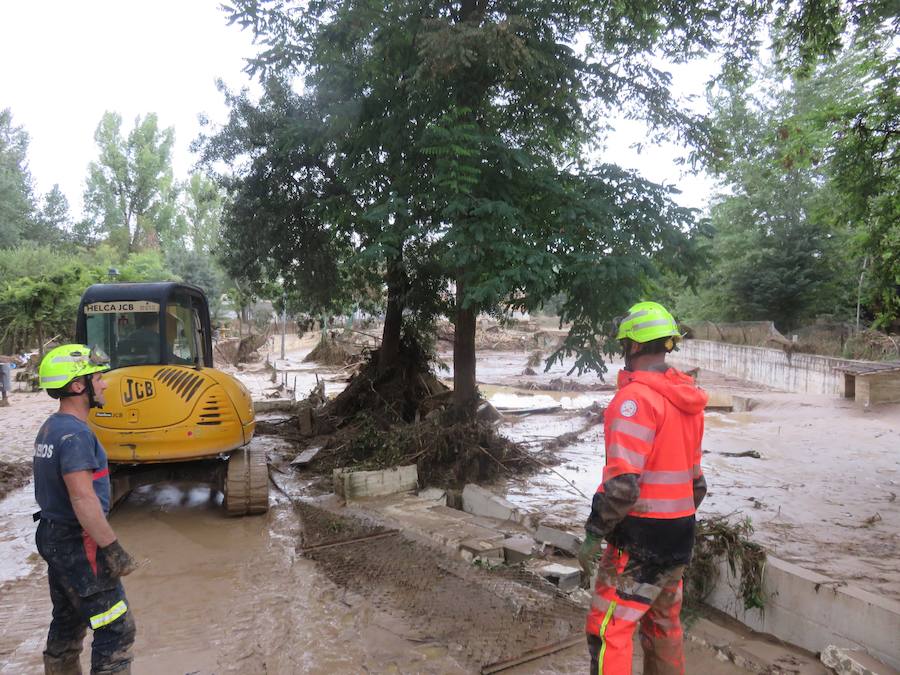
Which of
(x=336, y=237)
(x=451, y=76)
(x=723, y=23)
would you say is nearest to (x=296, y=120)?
(x=336, y=237)

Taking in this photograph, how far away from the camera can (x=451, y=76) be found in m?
7.09

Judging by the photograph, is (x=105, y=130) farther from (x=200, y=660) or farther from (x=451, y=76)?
(x=200, y=660)

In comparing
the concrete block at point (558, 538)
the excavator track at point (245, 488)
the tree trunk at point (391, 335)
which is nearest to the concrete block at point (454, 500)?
the concrete block at point (558, 538)

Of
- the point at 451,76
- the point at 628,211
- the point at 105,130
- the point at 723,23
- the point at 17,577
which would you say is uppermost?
the point at 105,130

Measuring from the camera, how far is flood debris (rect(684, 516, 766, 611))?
14.2ft

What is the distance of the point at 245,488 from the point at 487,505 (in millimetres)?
2676

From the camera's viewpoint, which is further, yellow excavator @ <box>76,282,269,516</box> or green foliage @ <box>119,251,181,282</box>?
green foliage @ <box>119,251,181,282</box>

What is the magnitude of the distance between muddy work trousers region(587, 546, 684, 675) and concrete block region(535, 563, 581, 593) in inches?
71.6

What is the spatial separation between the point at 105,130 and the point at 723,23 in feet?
169

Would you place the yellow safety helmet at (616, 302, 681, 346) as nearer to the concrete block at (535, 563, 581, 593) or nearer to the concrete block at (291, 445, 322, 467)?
the concrete block at (535, 563, 581, 593)

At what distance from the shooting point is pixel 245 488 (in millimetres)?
6926

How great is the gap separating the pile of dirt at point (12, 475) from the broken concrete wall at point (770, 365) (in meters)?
17.9

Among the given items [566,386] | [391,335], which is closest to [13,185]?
[566,386]

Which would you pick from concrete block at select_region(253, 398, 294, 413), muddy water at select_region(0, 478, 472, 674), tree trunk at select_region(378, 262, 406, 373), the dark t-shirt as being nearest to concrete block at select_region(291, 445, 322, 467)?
tree trunk at select_region(378, 262, 406, 373)
